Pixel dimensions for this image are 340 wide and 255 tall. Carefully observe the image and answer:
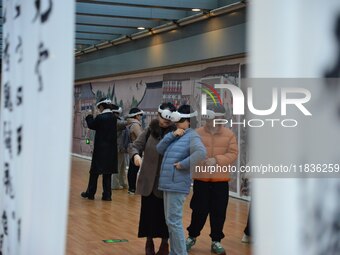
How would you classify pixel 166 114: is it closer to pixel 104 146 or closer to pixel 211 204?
pixel 211 204

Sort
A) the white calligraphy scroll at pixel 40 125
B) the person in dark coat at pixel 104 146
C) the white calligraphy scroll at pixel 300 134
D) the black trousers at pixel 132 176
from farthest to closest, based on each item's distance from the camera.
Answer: the black trousers at pixel 132 176, the person in dark coat at pixel 104 146, the white calligraphy scroll at pixel 40 125, the white calligraphy scroll at pixel 300 134

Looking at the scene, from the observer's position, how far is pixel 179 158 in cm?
579

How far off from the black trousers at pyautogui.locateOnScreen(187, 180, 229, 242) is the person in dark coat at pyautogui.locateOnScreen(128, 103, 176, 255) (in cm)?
55

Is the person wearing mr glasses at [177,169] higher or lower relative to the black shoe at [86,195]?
higher

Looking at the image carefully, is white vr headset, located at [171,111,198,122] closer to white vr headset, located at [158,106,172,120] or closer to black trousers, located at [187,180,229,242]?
white vr headset, located at [158,106,172,120]

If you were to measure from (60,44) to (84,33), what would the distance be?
43.3 feet

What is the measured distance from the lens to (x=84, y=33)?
15.5 metres

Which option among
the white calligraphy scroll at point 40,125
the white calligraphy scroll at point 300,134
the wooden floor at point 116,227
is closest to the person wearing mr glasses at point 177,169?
the wooden floor at point 116,227

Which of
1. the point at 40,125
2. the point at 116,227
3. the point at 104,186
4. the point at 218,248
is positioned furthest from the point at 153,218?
the point at 104,186

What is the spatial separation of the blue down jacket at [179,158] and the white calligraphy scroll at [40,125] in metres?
2.79

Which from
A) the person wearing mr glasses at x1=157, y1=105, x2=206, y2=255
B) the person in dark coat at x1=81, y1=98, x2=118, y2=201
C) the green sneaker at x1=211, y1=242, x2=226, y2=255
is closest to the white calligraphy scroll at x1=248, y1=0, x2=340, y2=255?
the person wearing mr glasses at x1=157, y1=105, x2=206, y2=255

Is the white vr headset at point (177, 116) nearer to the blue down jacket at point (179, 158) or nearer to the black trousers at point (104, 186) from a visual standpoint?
the blue down jacket at point (179, 158)

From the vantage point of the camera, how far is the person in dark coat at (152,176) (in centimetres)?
609

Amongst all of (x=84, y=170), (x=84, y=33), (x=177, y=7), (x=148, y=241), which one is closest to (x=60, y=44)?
(x=148, y=241)
